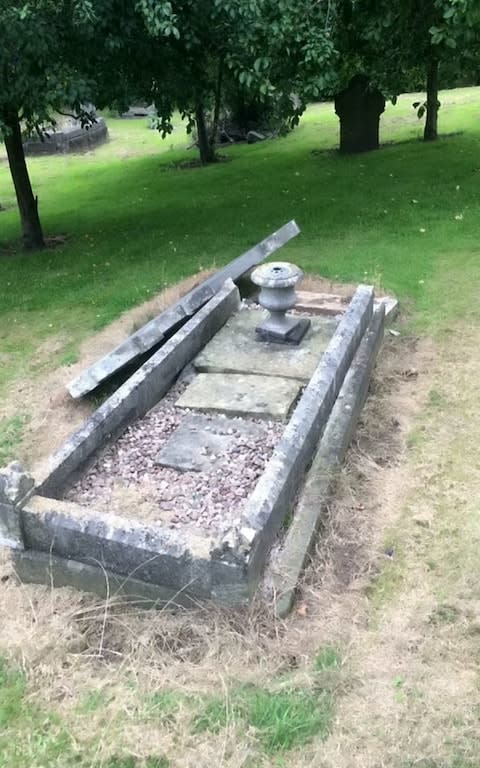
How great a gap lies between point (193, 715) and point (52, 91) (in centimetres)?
733

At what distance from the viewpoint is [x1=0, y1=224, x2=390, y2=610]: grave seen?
12.8 ft

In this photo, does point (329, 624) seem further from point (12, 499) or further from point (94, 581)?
point (12, 499)

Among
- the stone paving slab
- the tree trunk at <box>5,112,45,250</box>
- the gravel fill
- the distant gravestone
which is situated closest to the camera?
the gravel fill

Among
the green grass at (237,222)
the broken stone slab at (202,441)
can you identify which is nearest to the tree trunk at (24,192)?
the green grass at (237,222)

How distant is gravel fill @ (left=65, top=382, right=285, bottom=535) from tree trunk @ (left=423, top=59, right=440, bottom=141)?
11.2m

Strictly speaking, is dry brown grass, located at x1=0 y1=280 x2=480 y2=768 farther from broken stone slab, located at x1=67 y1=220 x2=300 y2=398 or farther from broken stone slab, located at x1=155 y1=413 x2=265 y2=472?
broken stone slab, located at x1=67 y1=220 x2=300 y2=398

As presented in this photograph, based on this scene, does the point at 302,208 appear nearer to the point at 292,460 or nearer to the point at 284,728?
the point at 292,460

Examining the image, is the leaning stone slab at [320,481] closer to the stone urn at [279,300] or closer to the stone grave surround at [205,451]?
the stone grave surround at [205,451]

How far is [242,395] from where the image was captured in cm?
601

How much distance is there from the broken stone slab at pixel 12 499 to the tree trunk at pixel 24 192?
26.7 feet

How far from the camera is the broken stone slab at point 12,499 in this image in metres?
4.02

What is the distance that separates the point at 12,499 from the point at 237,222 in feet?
29.2

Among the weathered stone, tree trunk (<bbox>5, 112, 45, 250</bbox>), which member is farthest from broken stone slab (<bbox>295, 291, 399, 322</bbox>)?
tree trunk (<bbox>5, 112, 45, 250</bbox>)

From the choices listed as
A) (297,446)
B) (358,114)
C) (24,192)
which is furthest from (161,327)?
(358,114)
